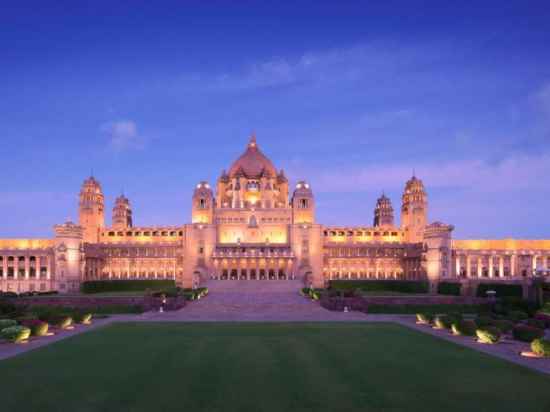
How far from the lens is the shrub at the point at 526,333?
93.7 feet

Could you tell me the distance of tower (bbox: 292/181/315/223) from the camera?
110812 millimetres

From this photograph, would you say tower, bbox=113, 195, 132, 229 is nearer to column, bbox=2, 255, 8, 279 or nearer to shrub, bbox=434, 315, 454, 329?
column, bbox=2, 255, 8, 279

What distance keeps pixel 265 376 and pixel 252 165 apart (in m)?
102

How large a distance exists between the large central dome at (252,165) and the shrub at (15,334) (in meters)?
Result: 89.1

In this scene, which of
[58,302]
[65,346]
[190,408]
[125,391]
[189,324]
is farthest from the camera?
[58,302]

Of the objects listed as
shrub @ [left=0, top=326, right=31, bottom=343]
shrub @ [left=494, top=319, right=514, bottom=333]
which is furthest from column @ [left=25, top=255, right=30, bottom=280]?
shrub @ [left=494, top=319, right=514, bottom=333]

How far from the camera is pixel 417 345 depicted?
1089 inches

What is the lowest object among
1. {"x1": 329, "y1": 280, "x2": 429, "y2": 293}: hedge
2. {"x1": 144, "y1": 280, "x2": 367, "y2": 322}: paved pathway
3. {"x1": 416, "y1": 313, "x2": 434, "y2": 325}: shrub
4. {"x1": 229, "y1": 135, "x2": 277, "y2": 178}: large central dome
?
{"x1": 329, "y1": 280, "x2": 429, "y2": 293}: hedge

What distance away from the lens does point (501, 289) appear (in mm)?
64250

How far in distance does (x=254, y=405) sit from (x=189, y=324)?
24190mm

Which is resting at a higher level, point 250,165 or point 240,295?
point 250,165

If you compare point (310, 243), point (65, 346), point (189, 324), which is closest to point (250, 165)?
point (310, 243)

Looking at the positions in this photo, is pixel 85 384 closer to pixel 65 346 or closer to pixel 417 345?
pixel 65 346

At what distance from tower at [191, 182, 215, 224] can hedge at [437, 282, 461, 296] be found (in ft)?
161
